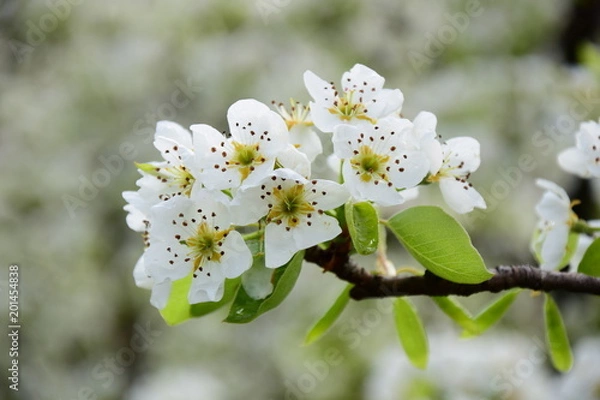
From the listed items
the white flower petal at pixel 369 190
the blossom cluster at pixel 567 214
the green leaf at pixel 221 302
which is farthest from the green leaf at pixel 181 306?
the blossom cluster at pixel 567 214

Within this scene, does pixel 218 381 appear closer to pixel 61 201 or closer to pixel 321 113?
pixel 61 201

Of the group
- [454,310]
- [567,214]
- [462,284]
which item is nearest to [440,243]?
[462,284]

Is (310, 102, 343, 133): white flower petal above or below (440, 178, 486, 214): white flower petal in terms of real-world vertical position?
above

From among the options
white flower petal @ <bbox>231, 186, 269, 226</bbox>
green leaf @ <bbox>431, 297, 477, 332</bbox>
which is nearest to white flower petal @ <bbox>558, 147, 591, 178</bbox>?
green leaf @ <bbox>431, 297, 477, 332</bbox>

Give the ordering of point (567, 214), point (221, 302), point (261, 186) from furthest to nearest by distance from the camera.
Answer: point (567, 214) < point (221, 302) < point (261, 186)

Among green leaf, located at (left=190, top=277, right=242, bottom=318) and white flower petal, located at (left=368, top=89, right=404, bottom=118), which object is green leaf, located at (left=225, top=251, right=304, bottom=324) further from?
white flower petal, located at (left=368, top=89, right=404, bottom=118)

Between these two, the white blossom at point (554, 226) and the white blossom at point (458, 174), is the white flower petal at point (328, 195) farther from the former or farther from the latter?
the white blossom at point (554, 226)

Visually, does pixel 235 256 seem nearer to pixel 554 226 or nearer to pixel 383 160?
pixel 383 160

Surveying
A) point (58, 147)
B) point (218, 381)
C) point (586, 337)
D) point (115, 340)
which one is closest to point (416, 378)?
point (586, 337)
